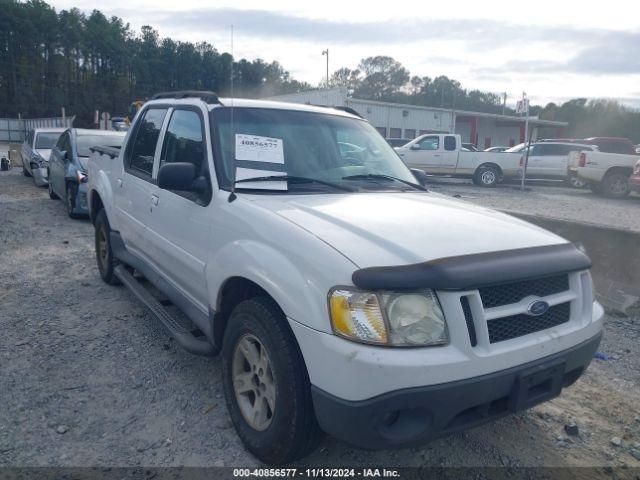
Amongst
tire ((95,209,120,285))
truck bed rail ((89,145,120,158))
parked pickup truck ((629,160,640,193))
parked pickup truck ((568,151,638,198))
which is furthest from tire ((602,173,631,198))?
tire ((95,209,120,285))

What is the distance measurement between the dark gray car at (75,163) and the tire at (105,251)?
3.49 metres

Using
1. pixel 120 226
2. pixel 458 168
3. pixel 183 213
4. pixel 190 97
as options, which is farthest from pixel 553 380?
pixel 458 168

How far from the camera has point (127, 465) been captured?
272 centimetres

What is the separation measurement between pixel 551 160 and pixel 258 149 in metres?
18.5

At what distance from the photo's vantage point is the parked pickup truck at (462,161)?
61.6 feet

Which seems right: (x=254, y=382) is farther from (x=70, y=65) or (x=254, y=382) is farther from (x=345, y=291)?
(x=70, y=65)

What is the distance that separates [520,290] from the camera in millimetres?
2385

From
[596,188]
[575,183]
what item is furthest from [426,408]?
[575,183]

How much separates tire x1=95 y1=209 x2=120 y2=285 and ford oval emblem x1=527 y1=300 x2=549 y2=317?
427 centimetres

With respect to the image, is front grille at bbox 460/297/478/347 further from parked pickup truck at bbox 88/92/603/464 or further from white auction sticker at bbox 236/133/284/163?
white auction sticker at bbox 236/133/284/163

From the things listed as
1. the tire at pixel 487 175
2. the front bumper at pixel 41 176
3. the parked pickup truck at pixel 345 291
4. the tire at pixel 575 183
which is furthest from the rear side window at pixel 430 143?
the parked pickup truck at pixel 345 291

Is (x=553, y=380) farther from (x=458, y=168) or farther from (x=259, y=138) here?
(x=458, y=168)

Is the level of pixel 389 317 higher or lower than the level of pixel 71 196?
higher

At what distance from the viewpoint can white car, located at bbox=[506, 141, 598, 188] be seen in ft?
62.4
